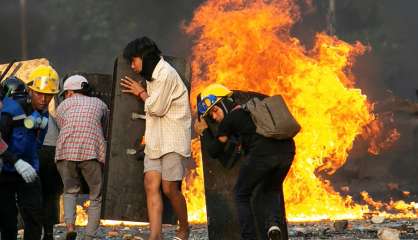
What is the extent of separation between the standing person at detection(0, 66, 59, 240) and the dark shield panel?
75cm

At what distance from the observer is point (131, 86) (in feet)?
23.6

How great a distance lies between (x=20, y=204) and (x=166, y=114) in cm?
152

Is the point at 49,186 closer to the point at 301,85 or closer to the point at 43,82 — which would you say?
the point at 43,82

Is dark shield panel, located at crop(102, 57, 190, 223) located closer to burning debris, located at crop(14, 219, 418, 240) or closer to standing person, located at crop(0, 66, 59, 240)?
standing person, located at crop(0, 66, 59, 240)

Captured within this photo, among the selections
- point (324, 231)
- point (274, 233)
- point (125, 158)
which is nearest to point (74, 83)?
point (125, 158)

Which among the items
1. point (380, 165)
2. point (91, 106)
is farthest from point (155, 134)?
point (380, 165)

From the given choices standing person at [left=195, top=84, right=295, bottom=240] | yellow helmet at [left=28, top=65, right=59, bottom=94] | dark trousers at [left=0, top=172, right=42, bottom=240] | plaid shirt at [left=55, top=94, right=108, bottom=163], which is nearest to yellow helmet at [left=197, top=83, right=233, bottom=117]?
standing person at [left=195, top=84, right=295, bottom=240]

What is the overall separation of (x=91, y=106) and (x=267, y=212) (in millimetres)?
2011

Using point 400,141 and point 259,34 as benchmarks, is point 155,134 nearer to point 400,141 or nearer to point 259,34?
point 259,34

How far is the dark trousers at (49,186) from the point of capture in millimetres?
7848

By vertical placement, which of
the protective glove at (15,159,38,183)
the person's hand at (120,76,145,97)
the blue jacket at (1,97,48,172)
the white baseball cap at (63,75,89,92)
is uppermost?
the white baseball cap at (63,75,89,92)

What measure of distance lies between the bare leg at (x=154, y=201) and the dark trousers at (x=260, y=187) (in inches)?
27.8

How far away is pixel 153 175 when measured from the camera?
677 centimetres

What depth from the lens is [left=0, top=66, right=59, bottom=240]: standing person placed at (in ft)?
20.5
